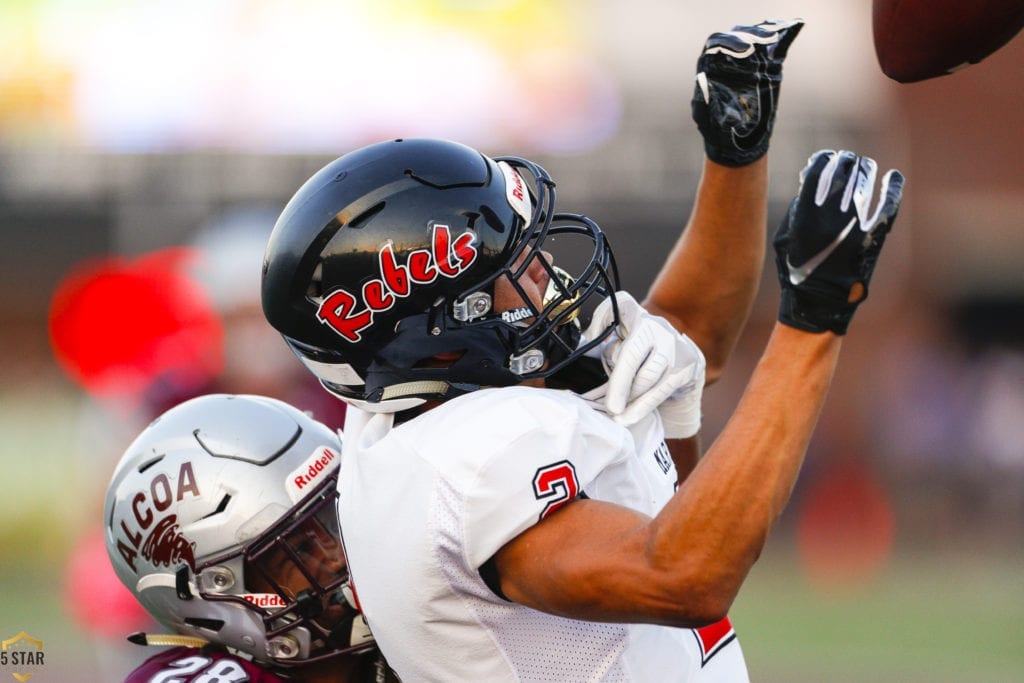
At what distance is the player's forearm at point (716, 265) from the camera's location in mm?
2609

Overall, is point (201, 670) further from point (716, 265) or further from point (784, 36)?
point (784, 36)

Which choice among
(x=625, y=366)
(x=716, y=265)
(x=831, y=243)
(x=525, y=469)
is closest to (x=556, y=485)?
(x=525, y=469)

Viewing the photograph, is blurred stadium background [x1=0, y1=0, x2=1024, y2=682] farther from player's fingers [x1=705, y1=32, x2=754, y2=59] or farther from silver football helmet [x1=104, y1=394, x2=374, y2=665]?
player's fingers [x1=705, y1=32, x2=754, y2=59]

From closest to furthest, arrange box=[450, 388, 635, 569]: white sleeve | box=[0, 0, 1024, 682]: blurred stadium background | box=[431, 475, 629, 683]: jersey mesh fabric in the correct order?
box=[450, 388, 635, 569]: white sleeve → box=[431, 475, 629, 683]: jersey mesh fabric → box=[0, 0, 1024, 682]: blurred stadium background

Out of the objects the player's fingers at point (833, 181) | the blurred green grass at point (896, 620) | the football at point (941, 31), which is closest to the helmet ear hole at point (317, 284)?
the player's fingers at point (833, 181)

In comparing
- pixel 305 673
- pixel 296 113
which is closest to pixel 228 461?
pixel 305 673

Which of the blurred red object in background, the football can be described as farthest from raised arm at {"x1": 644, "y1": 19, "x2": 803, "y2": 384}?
the blurred red object in background

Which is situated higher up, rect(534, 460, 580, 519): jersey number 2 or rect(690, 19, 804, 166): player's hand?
rect(690, 19, 804, 166): player's hand

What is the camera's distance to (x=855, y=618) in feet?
28.2

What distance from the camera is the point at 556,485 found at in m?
1.89

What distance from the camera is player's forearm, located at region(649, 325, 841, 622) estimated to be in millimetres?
1756

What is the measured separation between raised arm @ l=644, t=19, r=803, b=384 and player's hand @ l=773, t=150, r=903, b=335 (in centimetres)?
46

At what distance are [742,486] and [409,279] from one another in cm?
64

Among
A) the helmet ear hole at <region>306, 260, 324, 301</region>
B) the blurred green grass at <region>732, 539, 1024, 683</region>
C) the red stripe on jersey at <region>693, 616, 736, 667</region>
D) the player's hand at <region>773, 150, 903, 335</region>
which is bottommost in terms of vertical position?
the blurred green grass at <region>732, 539, 1024, 683</region>
